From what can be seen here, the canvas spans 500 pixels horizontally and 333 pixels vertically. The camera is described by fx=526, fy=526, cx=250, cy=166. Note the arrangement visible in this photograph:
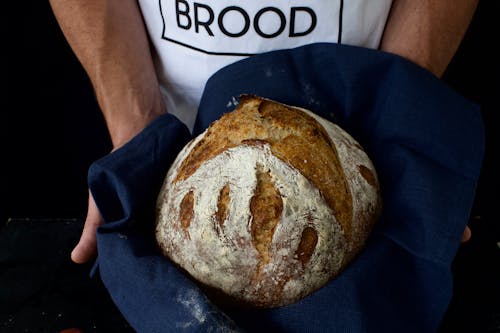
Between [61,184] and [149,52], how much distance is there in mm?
814

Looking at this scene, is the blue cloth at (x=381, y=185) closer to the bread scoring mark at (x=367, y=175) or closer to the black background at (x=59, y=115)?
the bread scoring mark at (x=367, y=175)

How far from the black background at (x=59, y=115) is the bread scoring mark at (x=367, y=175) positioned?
1.44ft

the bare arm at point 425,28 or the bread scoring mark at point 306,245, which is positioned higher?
the bare arm at point 425,28

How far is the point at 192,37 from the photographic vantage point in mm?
938

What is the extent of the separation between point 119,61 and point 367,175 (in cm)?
54

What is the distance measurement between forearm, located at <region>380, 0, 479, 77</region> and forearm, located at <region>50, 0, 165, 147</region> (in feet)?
1.52

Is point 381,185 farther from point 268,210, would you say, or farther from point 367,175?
point 268,210

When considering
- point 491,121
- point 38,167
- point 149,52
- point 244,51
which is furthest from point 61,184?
point 491,121

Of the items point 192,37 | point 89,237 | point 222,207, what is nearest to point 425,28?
point 192,37

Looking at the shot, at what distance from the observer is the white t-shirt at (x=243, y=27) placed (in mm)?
875

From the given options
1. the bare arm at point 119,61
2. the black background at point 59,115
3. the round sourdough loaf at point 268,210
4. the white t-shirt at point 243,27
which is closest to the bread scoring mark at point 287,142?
the round sourdough loaf at point 268,210

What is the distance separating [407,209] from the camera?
780 millimetres

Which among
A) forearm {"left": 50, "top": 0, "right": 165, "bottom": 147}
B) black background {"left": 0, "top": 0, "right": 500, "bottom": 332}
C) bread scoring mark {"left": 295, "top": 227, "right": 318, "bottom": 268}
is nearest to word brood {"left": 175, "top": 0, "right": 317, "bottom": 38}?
forearm {"left": 50, "top": 0, "right": 165, "bottom": 147}

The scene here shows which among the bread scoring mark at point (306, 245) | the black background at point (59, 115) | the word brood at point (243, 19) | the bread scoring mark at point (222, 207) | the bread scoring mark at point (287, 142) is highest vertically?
the word brood at point (243, 19)
